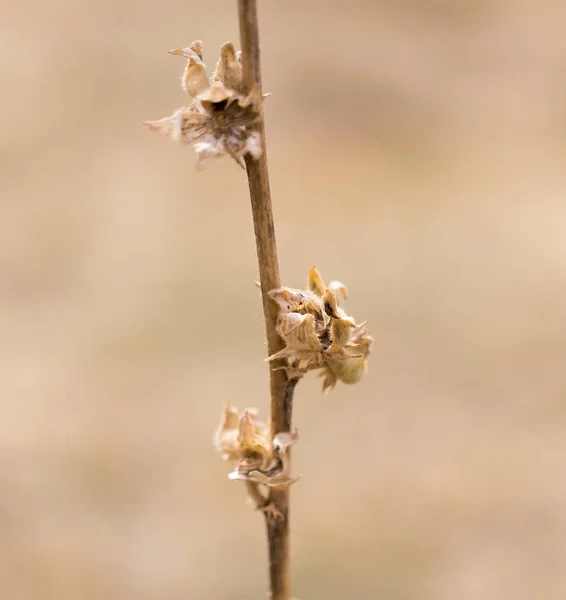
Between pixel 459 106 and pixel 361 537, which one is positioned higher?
pixel 459 106

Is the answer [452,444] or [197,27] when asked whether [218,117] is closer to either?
[452,444]

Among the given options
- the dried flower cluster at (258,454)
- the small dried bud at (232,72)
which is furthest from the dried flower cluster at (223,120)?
the dried flower cluster at (258,454)

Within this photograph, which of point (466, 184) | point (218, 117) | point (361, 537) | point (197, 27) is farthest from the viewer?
point (197, 27)

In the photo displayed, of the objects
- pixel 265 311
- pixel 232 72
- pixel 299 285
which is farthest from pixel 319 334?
pixel 299 285

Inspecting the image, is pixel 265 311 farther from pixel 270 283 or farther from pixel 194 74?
pixel 194 74

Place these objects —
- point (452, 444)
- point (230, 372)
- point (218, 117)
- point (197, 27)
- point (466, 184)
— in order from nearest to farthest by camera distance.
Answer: point (218, 117), point (452, 444), point (230, 372), point (466, 184), point (197, 27)

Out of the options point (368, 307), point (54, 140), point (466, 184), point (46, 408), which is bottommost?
point (46, 408)

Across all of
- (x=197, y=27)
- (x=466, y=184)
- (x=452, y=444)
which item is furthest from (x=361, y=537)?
(x=197, y=27)
